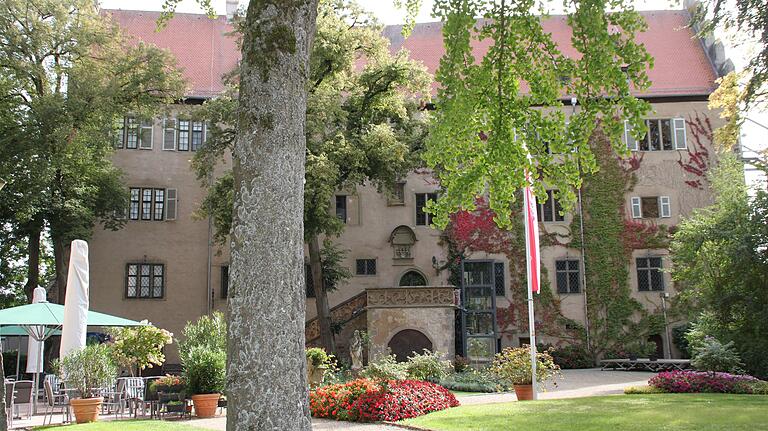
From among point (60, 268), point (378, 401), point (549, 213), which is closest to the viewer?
point (378, 401)

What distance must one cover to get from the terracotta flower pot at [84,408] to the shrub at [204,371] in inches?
83.4

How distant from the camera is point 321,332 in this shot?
2755 centimetres

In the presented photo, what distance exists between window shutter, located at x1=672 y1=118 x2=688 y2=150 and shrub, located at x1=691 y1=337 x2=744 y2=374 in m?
13.8

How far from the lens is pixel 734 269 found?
23.1 m

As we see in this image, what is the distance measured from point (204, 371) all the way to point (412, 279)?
1748cm

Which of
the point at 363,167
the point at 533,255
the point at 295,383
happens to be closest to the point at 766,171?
the point at 533,255

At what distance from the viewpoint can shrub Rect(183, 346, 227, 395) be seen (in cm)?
1577

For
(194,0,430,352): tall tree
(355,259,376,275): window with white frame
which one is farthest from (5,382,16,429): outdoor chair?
(355,259,376,275): window with white frame

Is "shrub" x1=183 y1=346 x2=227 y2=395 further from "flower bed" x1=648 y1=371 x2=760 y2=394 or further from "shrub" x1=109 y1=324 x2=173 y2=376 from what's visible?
"flower bed" x1=648 y1=371 x2=760 y2=394

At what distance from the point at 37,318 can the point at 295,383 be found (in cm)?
1292

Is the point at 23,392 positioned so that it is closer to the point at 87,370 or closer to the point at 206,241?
the point at 87,370

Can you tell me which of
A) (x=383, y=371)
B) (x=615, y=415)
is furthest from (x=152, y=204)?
(x=615, y=415)

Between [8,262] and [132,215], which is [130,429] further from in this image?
[8,262]

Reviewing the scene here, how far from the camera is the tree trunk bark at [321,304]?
27469 millimetres
